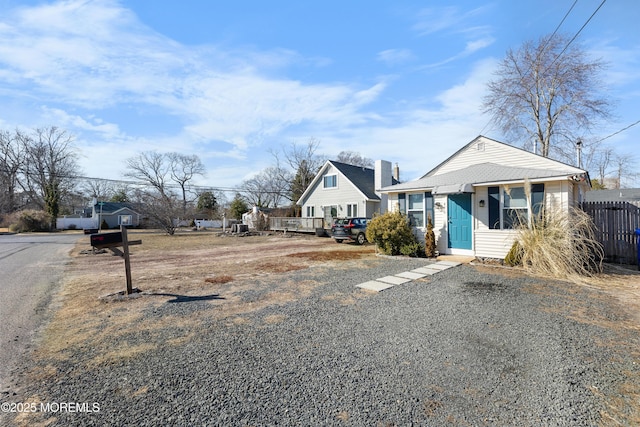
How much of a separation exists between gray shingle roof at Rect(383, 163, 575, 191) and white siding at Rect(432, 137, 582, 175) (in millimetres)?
324

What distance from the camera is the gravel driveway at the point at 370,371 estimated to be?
2.28m

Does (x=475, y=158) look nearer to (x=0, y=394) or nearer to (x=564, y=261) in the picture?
(x=564, y=261)

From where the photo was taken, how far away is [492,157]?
1116 cm

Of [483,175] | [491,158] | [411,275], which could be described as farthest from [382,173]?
[411,275]

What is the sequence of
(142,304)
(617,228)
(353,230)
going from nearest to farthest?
(142,304) → (617,228) → (353,230)

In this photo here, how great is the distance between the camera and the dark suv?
1600cm

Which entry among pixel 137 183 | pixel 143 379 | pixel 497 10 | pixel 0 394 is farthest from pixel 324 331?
pixel 137 183

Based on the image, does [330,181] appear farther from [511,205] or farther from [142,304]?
[142,304]

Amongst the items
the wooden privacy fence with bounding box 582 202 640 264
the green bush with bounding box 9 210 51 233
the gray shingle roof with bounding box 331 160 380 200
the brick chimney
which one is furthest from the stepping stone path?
the green bush with bounding box 9 210 51 233

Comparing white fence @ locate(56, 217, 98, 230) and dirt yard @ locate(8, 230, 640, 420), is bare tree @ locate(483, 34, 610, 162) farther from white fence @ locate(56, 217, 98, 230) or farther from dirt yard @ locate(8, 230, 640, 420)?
white fence @ locate(56, 217, 98, 230)

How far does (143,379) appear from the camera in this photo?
2801mm

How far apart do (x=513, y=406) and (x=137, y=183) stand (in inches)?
1748

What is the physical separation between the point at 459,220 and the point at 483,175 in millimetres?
1675

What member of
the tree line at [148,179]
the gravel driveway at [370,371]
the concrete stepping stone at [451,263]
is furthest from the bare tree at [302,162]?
the gravel driveway at [370,371]
